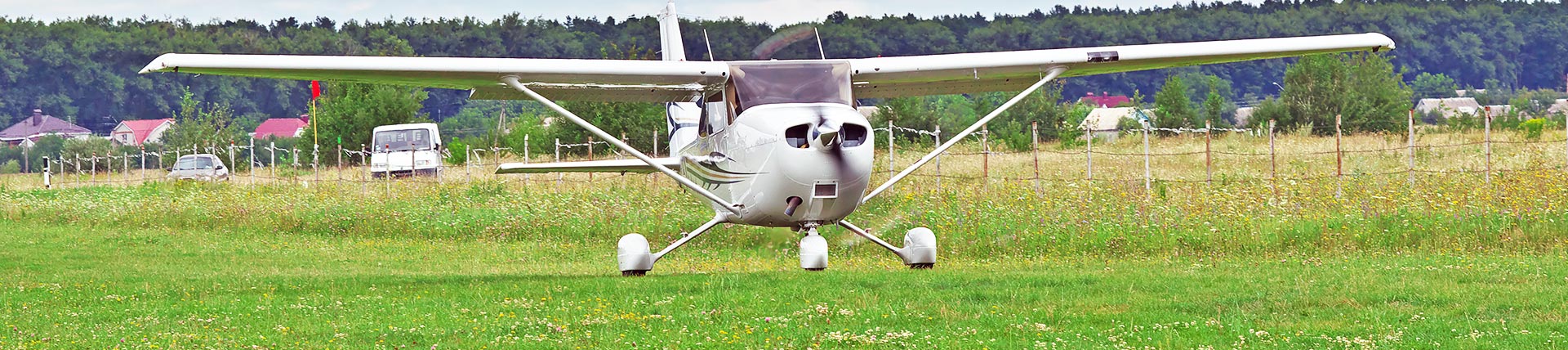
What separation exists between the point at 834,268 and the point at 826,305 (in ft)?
13.1

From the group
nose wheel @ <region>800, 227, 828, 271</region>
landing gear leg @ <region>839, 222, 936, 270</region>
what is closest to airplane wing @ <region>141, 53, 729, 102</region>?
nose wheel @ <region>800, 227, 828, 271</region>

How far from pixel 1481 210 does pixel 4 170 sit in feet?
283

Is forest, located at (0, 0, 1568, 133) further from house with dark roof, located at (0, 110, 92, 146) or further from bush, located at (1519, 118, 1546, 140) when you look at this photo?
bush, located at (1519, 118, 1546, 140)

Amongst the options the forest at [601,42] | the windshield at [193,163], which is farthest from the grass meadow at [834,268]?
the forest at [601,42]

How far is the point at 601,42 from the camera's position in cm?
9475

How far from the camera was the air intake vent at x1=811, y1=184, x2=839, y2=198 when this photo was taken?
1155 cm

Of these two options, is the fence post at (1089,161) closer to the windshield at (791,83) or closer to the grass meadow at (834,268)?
the grass meadow at (834,268)

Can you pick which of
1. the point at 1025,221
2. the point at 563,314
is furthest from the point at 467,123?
the point at 563,314

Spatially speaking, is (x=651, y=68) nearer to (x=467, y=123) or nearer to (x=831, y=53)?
(x=831, y=53)

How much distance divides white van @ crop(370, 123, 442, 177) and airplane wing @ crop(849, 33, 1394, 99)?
75.4ft

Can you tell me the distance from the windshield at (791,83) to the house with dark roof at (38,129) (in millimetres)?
88678

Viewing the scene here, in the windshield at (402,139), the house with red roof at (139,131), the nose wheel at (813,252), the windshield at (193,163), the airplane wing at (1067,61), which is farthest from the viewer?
the house with red roof at (139,131)

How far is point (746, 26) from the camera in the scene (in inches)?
2633

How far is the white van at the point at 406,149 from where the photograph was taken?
36312mm
